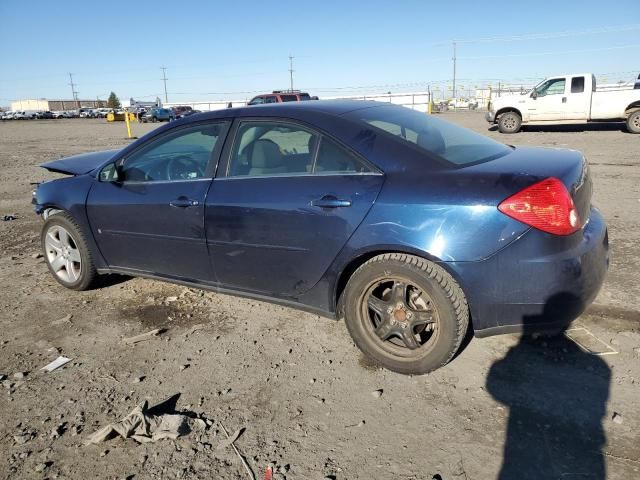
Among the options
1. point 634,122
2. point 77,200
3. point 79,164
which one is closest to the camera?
point 77,200

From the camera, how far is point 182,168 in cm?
368

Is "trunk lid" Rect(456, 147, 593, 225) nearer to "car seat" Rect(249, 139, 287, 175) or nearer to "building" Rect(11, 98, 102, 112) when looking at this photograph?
"car seat" Rect(249, 139, 287, 175)

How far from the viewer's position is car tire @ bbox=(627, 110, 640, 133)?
15.6 m

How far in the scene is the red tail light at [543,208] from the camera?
2.46 meters

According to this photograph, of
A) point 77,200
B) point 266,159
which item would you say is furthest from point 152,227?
point 266,159

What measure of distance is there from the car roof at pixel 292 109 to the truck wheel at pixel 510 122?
1562 centimetres

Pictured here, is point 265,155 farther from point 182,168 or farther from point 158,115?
point 158,115

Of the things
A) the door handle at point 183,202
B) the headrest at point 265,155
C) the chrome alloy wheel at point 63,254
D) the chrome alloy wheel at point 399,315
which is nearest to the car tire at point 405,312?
the chrome alloy wheel at point 399,315

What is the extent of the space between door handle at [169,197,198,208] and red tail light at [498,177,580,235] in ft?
6.64

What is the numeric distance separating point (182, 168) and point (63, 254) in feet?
5.22

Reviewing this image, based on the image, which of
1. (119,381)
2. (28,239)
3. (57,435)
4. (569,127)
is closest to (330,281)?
(119,381)

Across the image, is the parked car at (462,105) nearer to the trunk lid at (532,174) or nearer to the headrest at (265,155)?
the trunk lid at (532,174)

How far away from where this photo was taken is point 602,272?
276 centimetres

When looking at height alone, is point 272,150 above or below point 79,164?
above
